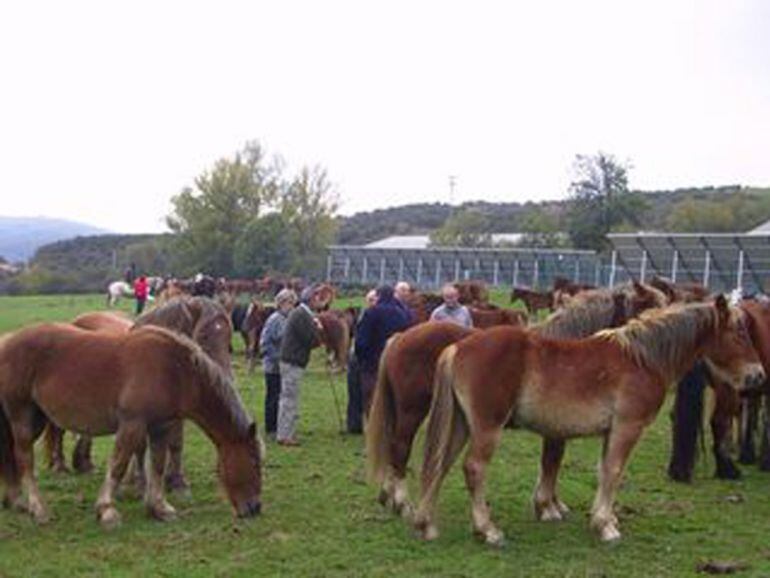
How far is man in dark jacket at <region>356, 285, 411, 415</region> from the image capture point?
1176 cm

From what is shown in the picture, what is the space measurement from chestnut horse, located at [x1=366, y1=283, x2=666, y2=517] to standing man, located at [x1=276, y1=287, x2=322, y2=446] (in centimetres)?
394

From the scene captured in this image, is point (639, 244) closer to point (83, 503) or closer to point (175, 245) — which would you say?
point (83, 503)

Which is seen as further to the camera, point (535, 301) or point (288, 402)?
point (535, 301)

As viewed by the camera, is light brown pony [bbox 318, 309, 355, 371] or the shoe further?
light brown pony [bbox 318, 309, 355, 371]

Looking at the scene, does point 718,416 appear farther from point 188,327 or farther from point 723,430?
point 188,327

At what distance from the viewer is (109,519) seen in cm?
794

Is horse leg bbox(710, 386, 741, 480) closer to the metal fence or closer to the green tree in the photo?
the metal fence

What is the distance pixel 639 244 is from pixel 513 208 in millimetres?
84476

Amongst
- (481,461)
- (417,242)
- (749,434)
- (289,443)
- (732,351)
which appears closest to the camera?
(481,461)

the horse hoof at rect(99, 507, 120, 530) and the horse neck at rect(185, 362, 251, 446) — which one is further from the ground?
the horse neck at rect(185, 362, 251, 446)

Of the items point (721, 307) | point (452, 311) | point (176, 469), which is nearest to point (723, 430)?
point (721, 307)

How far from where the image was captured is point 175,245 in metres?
66.7

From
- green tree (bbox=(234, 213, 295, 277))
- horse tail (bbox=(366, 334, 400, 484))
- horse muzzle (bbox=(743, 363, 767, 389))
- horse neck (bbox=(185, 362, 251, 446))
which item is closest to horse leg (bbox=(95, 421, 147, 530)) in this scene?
horse neck (bbox=(185, 362, 251, 446))

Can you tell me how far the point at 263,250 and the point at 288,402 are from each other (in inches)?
1997
